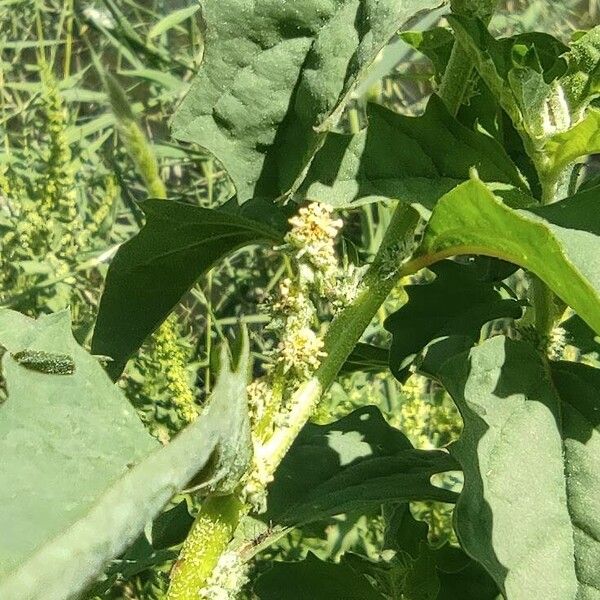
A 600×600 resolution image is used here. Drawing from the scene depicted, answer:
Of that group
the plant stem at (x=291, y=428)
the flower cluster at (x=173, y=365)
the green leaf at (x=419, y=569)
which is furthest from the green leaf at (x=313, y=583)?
the plant stem at (x=291, y=428)

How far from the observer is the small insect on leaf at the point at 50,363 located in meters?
0.60

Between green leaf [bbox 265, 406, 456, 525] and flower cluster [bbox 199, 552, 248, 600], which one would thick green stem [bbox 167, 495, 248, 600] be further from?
green leaf [bbox 265, 406, 456, 525]

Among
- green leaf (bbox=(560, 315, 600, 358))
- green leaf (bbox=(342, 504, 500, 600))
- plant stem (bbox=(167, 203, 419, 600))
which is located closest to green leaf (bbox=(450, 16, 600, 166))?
plant stem (bbox=(167, 203, 419, 600))

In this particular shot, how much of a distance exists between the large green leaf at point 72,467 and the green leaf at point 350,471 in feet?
0.67

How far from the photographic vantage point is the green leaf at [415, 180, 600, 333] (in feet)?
1.75

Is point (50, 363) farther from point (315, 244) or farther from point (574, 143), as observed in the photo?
point (574, 143)

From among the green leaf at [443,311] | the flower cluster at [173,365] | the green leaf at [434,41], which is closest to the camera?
the green leaf at [434,41]

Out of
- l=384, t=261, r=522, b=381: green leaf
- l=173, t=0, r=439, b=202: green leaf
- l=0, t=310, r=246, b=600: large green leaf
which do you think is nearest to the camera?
l=0, t=310, r=246, b=600: large green leaf

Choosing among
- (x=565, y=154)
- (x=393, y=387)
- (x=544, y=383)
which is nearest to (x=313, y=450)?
(x=544, y=383)

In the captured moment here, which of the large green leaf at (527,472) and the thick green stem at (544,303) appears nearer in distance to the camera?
the large green leaf at (527,472)

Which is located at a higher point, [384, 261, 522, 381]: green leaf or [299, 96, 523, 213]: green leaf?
[299, 96, 523, 213]: green leaf

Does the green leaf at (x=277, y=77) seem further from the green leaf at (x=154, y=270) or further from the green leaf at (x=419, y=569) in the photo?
the green leaf at (x=419, y=569)

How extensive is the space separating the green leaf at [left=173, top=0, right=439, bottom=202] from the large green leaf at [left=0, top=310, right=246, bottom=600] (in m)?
0.14

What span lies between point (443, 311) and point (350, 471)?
0.14m
